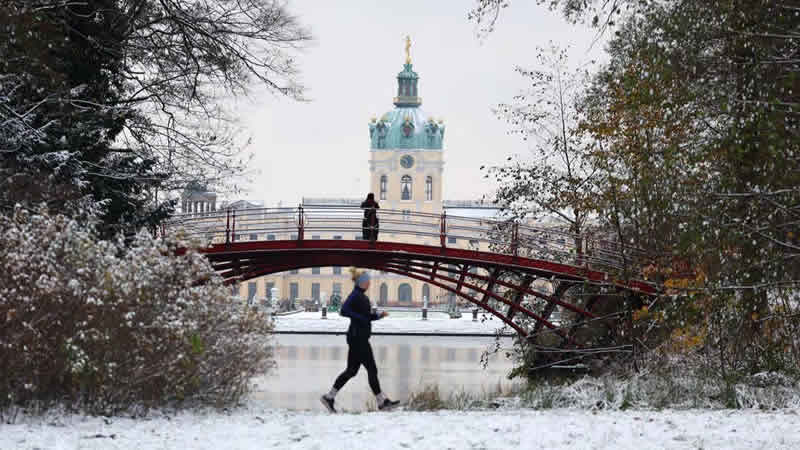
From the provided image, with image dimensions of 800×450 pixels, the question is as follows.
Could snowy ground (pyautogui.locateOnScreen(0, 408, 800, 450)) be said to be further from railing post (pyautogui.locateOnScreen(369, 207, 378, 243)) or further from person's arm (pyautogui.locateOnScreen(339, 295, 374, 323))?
railing post (pyautogui.locateOnScreen(369, 207, 378, 243))

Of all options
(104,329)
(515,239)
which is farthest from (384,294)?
(104,329)

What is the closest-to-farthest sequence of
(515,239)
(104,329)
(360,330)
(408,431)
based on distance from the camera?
(408,431)
(104,329)
(360,330)
(515,239)

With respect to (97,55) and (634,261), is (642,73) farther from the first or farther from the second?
(97,55)

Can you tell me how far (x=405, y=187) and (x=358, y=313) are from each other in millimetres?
113814

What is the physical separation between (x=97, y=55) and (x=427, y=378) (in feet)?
37.7

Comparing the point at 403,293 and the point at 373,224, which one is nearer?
the point at 373,224

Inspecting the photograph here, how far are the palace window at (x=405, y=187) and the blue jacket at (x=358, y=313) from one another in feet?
370

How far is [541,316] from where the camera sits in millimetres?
21500

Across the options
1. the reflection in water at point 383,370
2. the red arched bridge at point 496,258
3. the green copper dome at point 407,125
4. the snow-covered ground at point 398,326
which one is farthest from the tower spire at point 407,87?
the red arched bridge at point 496,258

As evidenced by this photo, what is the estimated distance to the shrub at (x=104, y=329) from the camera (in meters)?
11.5

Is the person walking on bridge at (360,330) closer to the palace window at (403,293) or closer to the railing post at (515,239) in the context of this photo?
the railing post at (515,239)

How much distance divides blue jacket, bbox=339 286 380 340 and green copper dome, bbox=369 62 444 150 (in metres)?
112

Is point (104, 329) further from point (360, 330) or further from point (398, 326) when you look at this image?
point (398, 326)

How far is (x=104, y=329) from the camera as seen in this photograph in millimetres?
11953
